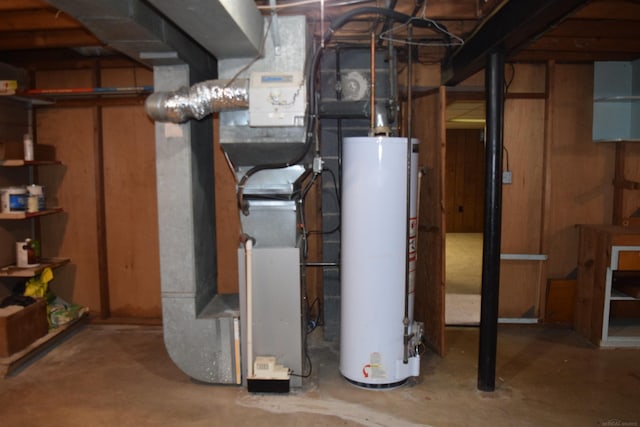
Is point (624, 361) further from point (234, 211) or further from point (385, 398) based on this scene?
point (234, 211)

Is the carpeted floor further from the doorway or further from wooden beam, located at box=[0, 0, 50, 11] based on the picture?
wooden beam, located at box=[0, 0, 50, 11]

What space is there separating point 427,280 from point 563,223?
1347mm

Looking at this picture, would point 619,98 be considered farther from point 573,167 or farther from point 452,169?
point 452,169

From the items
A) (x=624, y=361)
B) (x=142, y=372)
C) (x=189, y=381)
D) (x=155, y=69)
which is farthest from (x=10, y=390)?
(x=624, y=361)

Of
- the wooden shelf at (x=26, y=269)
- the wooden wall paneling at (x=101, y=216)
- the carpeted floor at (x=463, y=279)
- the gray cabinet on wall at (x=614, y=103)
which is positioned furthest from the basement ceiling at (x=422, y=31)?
the carpeted floor at (x=463, y=279)

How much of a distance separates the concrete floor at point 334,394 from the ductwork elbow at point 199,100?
5.37ft

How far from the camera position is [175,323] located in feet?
9.23

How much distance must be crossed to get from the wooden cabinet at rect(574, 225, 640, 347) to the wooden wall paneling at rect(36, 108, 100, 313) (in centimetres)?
393

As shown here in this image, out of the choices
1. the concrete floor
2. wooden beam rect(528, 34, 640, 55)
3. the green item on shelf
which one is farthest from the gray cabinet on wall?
the green item on shelf

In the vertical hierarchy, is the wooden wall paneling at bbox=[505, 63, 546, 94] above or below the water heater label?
above

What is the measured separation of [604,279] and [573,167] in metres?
0.95

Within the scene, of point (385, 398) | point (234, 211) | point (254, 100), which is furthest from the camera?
point (234, 211)

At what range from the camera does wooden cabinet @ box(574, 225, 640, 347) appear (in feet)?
10.8

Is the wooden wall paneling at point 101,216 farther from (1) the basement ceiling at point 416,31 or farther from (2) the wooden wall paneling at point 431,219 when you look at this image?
(2) the wooden wall paneling at point 431,219
